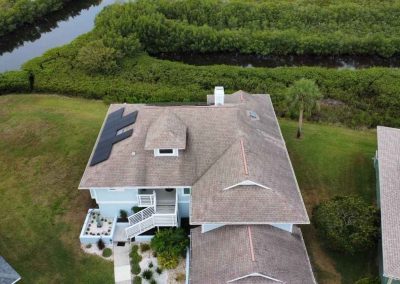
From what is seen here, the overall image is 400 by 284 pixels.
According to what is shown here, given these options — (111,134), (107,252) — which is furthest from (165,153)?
(107,252)

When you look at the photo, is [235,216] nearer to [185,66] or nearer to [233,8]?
[185,66]

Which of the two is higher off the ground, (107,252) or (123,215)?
(123,215)

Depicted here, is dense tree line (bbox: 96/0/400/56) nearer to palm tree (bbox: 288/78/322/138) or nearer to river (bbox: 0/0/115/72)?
river (bbox: 0/0/115/72)

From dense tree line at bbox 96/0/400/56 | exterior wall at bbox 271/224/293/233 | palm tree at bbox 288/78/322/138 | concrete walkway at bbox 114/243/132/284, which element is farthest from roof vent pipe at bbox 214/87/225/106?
dense tree line at bbox 96/0/400/56

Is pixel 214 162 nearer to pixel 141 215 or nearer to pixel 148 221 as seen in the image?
pixel 148 221

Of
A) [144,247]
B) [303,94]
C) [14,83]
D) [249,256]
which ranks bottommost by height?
[144,247]

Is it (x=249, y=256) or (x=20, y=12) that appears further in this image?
(x=20, y=12)

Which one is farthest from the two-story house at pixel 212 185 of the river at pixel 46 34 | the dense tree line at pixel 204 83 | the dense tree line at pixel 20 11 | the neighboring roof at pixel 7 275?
the dense tree line at pixel 20 11

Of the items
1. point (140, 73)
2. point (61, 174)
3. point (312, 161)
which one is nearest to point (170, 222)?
point (61, 174)

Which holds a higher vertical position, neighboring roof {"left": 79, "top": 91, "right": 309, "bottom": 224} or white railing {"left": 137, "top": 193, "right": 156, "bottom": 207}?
neighboring roof {"left": 79, "top": 91, "right": 309, "bottom": 224}
